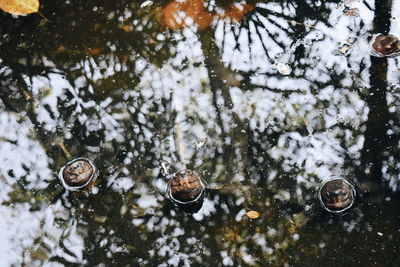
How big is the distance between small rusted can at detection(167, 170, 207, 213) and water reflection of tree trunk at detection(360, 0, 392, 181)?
1.01m

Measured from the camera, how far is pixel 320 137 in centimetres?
248

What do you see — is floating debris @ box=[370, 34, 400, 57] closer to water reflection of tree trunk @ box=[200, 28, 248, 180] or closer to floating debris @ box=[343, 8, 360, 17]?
floating debris @ box=[343, 8, 360, 17]

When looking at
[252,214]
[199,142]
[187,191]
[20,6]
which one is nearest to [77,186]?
[187,191]

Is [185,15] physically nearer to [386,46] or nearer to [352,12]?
[352,12]

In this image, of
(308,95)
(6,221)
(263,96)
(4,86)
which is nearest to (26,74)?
(4,86)

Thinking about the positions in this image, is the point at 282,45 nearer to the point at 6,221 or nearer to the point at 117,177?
the point at 117,177

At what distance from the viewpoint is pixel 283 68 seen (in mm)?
2744

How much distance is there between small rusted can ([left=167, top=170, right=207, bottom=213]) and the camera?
2.30m

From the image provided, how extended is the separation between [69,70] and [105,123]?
0.57 m

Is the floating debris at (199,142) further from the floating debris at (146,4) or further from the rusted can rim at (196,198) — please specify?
the floating debris at (146,4)

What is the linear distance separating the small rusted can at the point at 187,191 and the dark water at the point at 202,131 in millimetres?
60

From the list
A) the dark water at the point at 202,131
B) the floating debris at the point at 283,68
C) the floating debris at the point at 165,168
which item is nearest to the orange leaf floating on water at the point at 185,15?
the dark water at the point at 202,131

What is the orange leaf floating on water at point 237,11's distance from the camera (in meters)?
2.99

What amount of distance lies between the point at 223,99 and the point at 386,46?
1.18 metres
